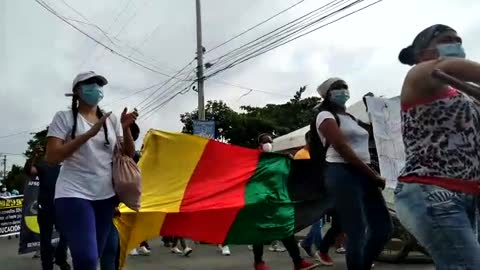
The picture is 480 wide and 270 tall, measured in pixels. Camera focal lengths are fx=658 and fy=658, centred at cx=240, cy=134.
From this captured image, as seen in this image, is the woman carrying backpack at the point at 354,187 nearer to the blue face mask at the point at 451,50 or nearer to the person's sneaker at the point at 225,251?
the blue face mask at the point at 451,50

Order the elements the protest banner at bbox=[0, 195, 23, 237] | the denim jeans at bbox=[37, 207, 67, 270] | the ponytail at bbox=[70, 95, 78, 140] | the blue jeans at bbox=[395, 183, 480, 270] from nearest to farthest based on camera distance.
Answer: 1. the blue jeans at bbox=[395, 183, 480, 270]
2. the ponytail at bbox=[70, 95, 78, 140]
3. the denim jeans at bbox=[37, 207, 67, 270]
4. the protest banner at bbox=[0, 195, 23, 237]

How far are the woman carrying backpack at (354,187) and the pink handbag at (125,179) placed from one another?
148 centimetres

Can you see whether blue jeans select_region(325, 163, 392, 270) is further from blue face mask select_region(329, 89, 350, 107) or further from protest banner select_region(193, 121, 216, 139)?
protest banner select_region(193, 121, 216, 139)

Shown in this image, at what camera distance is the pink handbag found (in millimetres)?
4176

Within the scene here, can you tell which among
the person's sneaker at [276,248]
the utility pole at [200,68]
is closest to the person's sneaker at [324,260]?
the person's sneaker at [276,248]

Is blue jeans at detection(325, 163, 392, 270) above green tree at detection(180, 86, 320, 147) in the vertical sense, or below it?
below

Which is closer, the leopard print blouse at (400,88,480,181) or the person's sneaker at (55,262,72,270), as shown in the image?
the leopard print blouse at (400,88,480,181)

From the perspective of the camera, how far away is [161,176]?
23.9 ft

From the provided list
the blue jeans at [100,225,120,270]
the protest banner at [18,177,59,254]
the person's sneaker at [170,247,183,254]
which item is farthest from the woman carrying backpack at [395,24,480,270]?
the protest banner at [18,177,59,254]

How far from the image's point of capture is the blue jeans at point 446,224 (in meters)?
2.74

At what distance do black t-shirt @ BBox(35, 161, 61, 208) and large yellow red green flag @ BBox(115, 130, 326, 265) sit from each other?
964mm

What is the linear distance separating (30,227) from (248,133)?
3145 centimetres

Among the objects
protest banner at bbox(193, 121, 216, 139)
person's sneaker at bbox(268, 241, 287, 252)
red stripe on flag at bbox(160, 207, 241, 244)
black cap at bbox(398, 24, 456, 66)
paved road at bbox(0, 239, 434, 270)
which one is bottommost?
paved road at bbox(0, 239, 434, 270)

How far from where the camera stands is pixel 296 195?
6.89 metres
